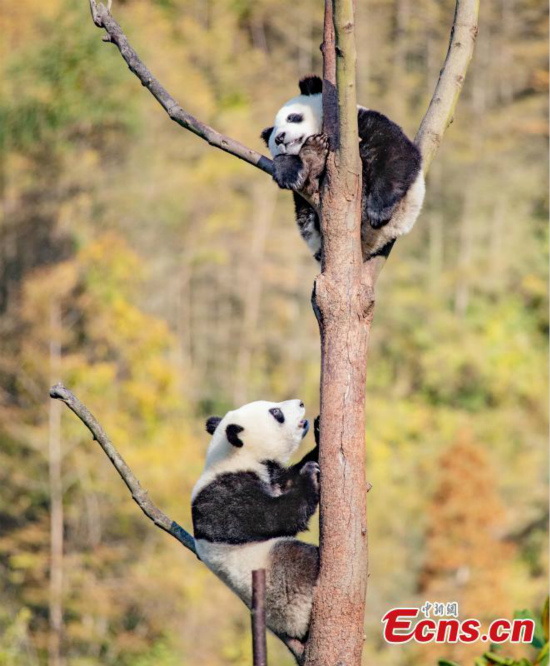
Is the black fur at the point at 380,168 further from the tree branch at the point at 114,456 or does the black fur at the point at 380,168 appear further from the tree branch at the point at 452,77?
the tree branch at the point at 114,456

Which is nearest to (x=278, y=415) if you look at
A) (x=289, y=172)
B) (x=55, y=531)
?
(x=289, y=172)

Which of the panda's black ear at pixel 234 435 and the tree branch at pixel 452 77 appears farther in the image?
the panda's black ear at pixel 234 435

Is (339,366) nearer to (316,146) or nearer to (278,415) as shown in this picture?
(316,146)

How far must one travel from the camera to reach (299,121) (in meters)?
3.48

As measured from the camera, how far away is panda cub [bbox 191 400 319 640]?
9.44 feet

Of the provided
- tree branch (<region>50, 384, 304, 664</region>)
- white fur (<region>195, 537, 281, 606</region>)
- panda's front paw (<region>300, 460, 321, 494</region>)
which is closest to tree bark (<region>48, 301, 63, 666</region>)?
white fur (<region>195, 537, 281, 606</region>)

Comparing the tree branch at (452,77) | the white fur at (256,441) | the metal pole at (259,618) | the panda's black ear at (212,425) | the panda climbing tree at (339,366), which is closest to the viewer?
the metal pole at (259,618)

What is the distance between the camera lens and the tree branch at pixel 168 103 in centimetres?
257

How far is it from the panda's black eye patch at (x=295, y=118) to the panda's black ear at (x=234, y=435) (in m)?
1.16

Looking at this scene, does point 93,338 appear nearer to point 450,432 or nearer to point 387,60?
point 450,432

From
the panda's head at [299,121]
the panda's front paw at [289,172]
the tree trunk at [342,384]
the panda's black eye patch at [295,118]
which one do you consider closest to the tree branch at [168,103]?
the panda's front paw at [289,172]

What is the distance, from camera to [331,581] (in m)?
2.34

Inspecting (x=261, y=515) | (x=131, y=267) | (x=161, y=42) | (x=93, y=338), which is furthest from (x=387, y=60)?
(x=261, y=515)

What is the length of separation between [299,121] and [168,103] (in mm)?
955
